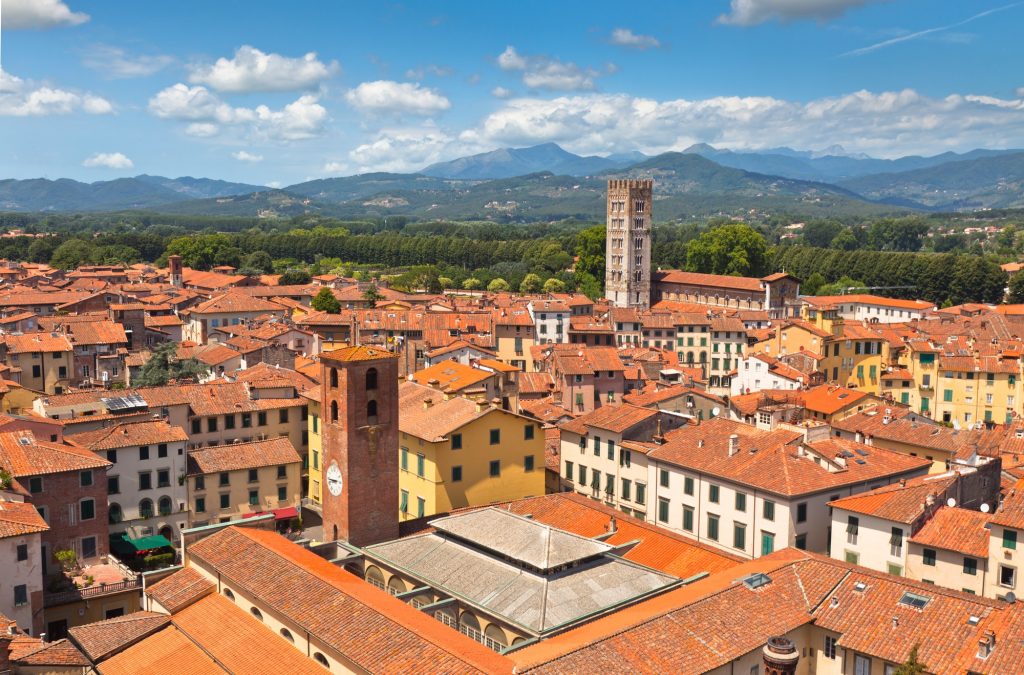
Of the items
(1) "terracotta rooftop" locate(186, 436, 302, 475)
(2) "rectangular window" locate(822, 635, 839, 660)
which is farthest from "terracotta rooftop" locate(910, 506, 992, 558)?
(1) "terracotta rooftop" locate(186, 436, 302, 475)

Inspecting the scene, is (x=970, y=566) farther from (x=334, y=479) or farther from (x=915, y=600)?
(x=334, y=479)

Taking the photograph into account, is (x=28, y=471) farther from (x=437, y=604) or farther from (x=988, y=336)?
(x=988, y=336)

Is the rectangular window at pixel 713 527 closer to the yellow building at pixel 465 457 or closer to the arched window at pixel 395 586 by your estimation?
the yellow building at pixel 465 457

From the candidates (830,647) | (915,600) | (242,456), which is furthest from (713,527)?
(242,456)

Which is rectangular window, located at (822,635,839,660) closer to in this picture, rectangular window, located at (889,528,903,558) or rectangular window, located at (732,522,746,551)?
rectangular window, located at (889,528,903,558)

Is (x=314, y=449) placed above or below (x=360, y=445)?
below

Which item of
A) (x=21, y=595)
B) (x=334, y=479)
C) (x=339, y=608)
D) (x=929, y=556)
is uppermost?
(x=334, y=479)
